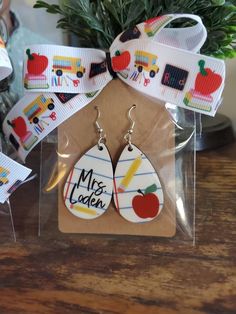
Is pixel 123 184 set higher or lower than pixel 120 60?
lower

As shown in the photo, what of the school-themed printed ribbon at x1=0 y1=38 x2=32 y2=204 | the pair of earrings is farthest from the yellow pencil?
the school-themed printed ribbon at x1=0 y1=38 x2=32 y2=204

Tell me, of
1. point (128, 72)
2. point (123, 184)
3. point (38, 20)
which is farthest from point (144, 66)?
point (38, 20)

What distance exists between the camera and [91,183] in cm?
44

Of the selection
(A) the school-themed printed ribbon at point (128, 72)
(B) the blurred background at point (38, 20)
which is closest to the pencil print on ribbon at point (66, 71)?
(A) the school-themed printed ribbon at point (128, 72)

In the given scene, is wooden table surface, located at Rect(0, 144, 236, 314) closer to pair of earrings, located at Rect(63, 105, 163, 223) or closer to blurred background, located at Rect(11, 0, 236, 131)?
pair of earrings, located at Rect(63, 105, 163, 223)

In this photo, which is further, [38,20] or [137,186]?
[38,20]

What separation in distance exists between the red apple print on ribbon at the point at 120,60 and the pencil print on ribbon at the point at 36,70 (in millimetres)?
69

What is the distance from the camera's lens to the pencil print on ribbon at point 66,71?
1.42 ft

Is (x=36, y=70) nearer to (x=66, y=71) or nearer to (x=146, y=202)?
(x=66, y=71)

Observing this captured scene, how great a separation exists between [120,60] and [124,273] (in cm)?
21

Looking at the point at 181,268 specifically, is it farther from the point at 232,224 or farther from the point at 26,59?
the point at 26,59

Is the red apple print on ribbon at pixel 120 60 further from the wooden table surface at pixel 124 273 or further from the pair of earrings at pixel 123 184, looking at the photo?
the wooden table surface at pixel 124 273

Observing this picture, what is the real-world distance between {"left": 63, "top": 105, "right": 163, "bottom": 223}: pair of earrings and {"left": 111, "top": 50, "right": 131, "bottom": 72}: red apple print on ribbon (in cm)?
4

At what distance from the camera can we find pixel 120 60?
1.38ft
